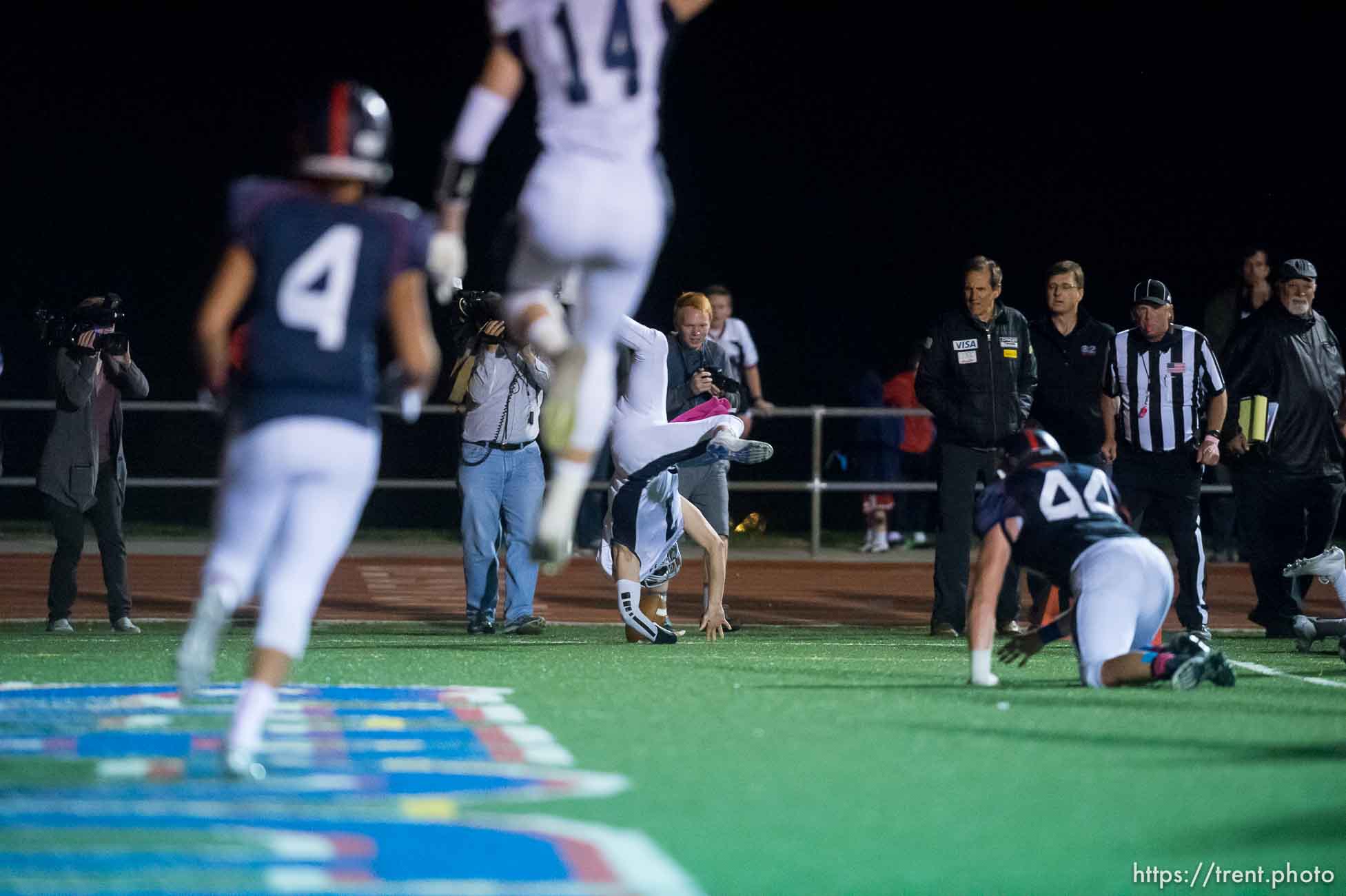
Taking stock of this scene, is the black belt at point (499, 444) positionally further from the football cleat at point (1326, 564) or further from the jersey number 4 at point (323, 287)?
the jersey number 4 at point (323, 287)

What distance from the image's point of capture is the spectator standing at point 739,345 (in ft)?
47.2

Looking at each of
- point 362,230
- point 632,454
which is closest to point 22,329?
point 632,454

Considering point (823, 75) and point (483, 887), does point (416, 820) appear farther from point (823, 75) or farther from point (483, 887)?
point (823, 75)

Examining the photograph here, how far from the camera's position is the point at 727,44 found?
23094 mm

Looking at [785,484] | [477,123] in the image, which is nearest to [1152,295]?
[785,484]

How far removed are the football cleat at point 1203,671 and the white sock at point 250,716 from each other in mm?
3796

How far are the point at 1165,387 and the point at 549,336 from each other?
5772 mm

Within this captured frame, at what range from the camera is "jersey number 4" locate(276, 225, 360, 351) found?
17.1ft

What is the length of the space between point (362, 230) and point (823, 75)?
61.5 feet

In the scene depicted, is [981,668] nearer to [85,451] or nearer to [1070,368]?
[1070,368]

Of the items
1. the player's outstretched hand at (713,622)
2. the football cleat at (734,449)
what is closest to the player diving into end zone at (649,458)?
the football cleat at (734,449)

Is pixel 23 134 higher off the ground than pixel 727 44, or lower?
lower

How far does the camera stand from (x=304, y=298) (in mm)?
5211

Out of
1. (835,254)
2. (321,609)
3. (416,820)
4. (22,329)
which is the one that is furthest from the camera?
(835,254)
